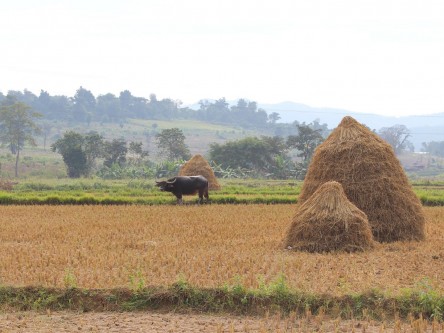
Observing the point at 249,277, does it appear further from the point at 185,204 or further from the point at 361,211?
the point at 185,204

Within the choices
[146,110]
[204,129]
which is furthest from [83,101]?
[204,129]

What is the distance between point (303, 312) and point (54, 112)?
101 m

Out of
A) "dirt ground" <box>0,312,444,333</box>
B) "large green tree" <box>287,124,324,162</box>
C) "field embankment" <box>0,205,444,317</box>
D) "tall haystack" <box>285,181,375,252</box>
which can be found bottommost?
"dirt ground" <box>0,312,444,333</box>

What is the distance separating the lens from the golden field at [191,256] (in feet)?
28.3

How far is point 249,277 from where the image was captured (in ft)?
28.8

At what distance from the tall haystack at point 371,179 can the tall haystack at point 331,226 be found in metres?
1.00

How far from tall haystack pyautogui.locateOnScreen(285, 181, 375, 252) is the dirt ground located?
153 inches

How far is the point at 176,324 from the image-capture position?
23.7 feet

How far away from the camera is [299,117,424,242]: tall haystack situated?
12.2 meters

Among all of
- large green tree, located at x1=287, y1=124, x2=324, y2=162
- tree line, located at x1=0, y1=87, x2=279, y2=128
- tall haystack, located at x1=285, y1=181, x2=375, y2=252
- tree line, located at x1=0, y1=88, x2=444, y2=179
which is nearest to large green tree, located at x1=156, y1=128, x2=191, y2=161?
tree line, located at x1=0, y1=88, x2=444, y2=179

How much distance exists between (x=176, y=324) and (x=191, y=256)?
3.36 meters

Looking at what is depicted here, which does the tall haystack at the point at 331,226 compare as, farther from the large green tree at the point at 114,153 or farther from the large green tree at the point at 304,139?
the large green tree at the point at 114,153

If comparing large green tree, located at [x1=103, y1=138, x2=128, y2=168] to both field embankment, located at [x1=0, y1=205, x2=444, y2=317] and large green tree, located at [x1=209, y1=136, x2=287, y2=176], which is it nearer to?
large green tree, located at [x1=209, y1=136, x2=287, y2=176]

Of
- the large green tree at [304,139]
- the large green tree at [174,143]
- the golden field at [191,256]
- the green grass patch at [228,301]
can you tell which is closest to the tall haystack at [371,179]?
the golden field at [191,256]
